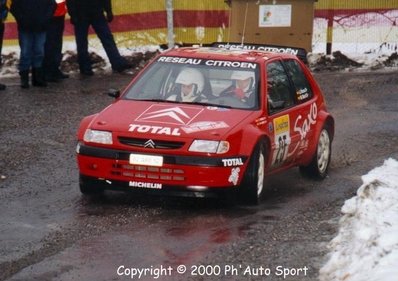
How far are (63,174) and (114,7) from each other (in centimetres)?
997

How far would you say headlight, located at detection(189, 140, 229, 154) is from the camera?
385 inches

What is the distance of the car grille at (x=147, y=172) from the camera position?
978 centimetres

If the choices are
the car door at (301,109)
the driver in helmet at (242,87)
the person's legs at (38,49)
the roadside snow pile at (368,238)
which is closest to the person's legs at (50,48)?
the person's legs at (38,49)

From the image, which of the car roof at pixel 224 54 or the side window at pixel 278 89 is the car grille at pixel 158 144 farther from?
the car roof at pixel 224 54

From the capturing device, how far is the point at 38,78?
18.4 metres

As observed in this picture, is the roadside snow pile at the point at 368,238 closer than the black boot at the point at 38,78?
Yes

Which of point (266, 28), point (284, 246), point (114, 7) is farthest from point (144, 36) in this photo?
point (284, 246)

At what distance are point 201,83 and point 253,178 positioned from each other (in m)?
1.47

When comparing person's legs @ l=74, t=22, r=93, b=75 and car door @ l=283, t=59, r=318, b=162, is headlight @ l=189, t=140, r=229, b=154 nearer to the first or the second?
car door @ l=283, t=59, r=318, b=162

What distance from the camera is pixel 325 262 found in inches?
311

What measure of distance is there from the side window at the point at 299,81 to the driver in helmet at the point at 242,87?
0.92m

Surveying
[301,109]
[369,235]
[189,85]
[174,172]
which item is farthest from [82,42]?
[369,235]

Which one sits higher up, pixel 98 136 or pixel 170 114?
pixel 170 114

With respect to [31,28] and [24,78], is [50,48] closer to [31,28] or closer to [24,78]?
[24,78]
